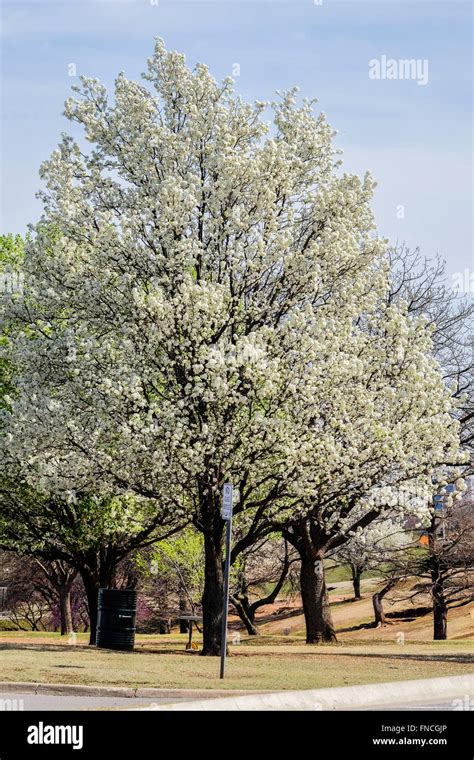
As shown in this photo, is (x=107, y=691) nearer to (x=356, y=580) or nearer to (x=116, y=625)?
(x=116, y=625)

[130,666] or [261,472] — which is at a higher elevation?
[261,472]

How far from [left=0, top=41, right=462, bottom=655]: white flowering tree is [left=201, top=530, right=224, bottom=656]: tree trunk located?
0.04m

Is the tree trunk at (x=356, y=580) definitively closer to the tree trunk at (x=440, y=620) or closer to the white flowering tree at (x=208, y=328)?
the tree trunk at (x=440, y=620)

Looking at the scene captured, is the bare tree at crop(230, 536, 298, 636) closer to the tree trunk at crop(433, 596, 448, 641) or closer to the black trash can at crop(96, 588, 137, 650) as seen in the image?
the tree trunk at crop(433, 596, 448, 641)

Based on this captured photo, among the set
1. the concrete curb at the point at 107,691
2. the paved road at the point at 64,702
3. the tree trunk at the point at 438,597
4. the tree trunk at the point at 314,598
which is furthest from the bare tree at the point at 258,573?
the paved road at the point at 64,702

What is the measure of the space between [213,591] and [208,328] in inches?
227

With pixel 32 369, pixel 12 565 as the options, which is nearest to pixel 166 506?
pixel 32 369

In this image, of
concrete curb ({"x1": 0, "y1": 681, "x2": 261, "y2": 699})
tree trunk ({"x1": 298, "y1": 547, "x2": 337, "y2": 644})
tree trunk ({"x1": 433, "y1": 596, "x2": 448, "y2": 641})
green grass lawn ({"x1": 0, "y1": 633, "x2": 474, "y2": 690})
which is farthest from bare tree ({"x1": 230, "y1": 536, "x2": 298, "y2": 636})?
concrete curb ({"x1": 0, "y1": 681, "x2": 261, "y2": 699})

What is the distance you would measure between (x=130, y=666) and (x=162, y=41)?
46.8 feet

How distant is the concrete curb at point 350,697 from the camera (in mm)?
12539

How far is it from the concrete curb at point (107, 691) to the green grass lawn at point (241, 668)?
506 mm

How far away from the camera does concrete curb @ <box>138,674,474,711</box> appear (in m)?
12.5

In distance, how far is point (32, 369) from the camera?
23094 mm
